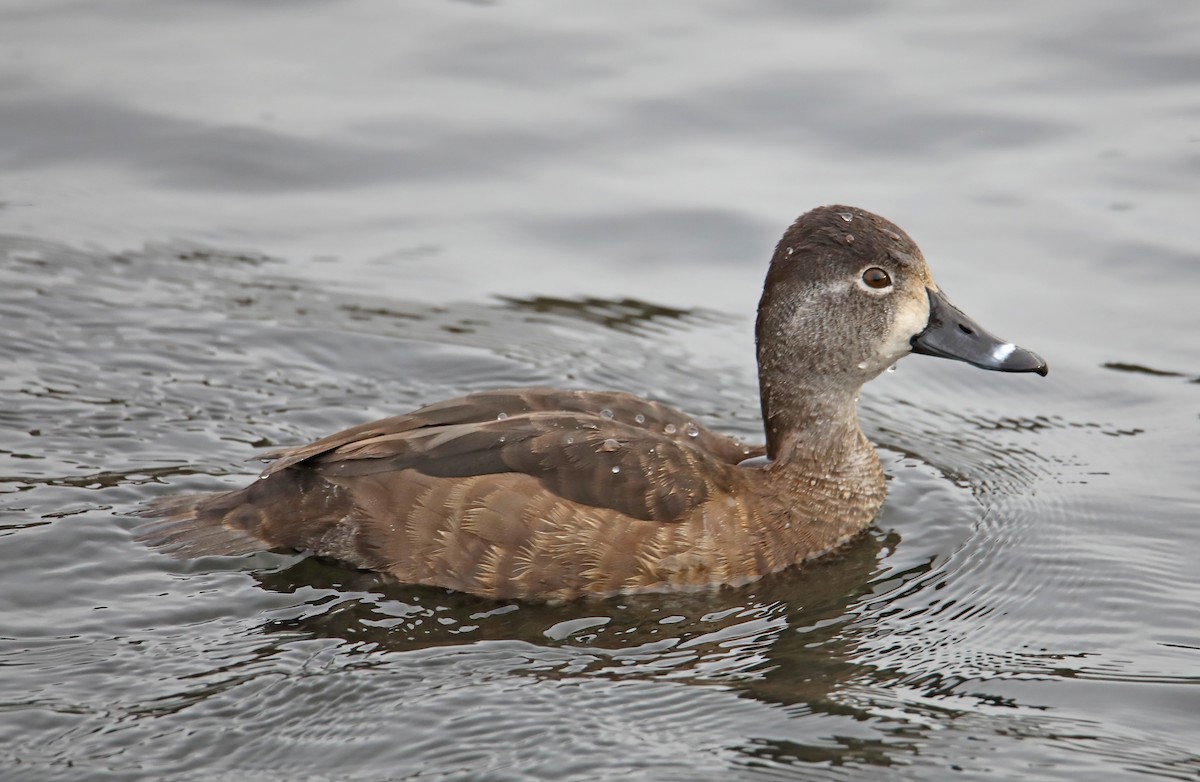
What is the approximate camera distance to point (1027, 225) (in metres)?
10.3

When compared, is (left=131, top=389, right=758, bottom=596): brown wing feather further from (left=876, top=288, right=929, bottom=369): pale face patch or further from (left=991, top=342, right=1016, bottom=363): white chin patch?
(left=991, top=342, right=1016, bottom=363): white chin patch

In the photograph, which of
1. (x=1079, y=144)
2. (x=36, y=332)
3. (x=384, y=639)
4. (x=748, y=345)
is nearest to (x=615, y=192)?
(x=748, y=345)

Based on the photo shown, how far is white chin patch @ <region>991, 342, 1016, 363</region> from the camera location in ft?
23.2

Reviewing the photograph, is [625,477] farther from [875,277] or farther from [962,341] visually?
[962,341]

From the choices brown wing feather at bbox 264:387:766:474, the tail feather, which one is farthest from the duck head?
the tail feather

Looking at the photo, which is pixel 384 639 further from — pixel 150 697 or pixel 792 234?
pixel 792 234

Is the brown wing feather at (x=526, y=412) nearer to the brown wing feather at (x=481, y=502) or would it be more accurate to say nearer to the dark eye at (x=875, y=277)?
the brown wing feather at (x=481, y=502)

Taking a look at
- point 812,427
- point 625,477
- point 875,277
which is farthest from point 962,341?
point 625,477

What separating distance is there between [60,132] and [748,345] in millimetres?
5262

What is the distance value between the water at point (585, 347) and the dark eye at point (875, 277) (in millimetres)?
1122

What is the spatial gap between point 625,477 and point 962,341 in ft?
5.61

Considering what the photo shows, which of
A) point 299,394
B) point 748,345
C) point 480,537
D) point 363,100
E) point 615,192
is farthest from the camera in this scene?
point 363,100

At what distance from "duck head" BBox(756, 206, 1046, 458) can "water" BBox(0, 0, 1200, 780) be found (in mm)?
726

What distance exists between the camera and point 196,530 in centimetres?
664
